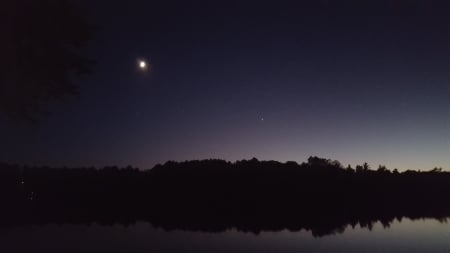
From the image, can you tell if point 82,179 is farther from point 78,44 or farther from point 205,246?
point 78,44

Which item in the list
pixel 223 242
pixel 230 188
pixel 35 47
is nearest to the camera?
pixel 35 47

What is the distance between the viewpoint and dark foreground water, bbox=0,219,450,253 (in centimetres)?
2725

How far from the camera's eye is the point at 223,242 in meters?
33.0

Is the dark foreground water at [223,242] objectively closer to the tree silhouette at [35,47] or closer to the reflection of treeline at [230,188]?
the tree silhouette at [35,47]

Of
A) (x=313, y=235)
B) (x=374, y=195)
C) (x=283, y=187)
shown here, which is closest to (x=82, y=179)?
(x=283, y=187)

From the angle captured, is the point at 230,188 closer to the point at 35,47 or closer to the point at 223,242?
the point at 223,242

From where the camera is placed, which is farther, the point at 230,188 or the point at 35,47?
the point at 230,188

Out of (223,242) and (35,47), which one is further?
(223,242)

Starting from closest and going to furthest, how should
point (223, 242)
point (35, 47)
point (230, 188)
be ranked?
point (35, 47) < point (223, 242) < point (230, 188)

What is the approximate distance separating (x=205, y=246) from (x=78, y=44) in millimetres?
21739

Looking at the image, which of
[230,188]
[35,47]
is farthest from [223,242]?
[230,188]

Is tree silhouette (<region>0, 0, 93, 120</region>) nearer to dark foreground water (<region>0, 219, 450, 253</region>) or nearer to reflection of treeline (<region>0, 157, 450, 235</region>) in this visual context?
dark foreground water (<region>0, 219, 450, 253</region>)

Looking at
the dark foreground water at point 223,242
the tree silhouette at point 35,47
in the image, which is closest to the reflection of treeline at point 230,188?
the dark foreground water at point 223,242

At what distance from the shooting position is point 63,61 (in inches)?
413
